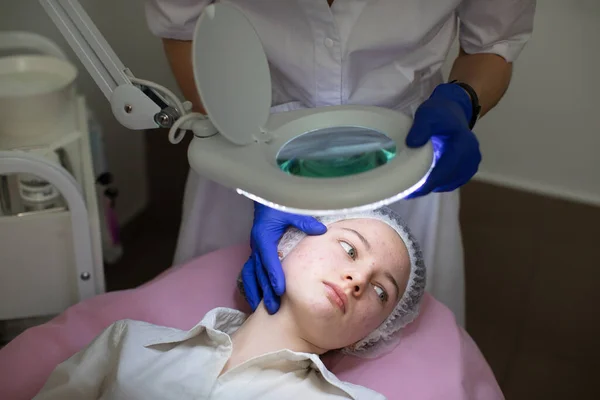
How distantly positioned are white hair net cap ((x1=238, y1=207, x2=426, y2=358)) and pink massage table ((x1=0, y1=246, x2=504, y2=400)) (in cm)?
2

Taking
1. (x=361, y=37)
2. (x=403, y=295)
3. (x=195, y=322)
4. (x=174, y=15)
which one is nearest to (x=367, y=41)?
(x=361, y=37)

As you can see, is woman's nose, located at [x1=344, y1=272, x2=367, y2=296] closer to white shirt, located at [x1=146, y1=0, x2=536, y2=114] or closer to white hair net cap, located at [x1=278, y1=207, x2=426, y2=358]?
white hair net cap, located at [x1=278, y1=207, x2=426, y2=358]

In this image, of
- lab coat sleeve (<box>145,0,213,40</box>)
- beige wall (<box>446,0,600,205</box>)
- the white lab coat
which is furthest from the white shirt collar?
beige wall (<box>446,0,600,205</box>)

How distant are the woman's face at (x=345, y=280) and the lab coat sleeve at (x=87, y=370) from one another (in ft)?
0.98

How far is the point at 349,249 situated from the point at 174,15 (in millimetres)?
513

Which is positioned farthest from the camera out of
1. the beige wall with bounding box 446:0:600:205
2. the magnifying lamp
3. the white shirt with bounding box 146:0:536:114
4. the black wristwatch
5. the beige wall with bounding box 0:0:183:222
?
the beige wall with bounding box 446:0:600:205

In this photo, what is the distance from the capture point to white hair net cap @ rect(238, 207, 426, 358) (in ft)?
4.10

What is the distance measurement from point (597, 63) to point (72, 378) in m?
1.70

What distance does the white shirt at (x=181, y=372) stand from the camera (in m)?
1.09

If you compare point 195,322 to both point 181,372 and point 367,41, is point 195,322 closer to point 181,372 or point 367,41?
point 181,372

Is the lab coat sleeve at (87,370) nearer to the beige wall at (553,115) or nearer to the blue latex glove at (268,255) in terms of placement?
the blue latex glove at (268,255)

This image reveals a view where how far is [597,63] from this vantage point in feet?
6.67

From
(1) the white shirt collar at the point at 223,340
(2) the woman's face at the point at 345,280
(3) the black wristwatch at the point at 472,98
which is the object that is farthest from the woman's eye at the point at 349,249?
(3) the black wristwatch at the point at 472,98

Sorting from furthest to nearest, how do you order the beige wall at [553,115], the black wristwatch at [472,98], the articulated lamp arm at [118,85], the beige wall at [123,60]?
the beige wall at [553,115], the beige wall at [123,60], the black wristwatch at [472,98], the articulated lamp arm at [118,85]
